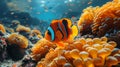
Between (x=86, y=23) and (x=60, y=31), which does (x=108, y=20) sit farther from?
(x=60, y=31)

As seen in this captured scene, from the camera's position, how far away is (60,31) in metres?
2.87

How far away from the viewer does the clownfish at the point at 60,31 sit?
285 centimetres

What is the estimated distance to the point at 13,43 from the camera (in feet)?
26.2

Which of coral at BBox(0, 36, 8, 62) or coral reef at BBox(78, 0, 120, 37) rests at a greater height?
coral reef at BBox(78, 0, 120, 37)

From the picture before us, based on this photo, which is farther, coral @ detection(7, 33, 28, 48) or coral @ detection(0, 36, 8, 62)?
coral @ detection(7, 33, 28, 48)

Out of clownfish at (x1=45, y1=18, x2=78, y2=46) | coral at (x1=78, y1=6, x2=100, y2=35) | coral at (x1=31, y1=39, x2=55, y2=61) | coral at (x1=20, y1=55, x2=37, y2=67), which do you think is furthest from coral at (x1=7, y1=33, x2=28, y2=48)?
clownfish at (x1=45, y1=18, x2=78, y2=46)

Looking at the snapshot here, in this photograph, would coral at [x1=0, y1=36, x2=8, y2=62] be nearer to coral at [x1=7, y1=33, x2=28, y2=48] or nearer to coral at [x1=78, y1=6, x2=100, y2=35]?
coral at [x1=7, y1=33, x2=28, y2=48]

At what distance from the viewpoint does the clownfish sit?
2852 millimetres

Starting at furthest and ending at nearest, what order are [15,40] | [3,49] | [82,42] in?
1. [15,40]
2. [3,49]
3. [82,42]

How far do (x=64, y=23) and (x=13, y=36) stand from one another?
5448 millimetres

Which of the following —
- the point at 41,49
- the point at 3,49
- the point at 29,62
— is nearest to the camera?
the point at 41,49

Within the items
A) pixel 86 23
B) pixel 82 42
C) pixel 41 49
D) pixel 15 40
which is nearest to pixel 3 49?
pixel 15 40

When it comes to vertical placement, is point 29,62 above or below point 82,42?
below

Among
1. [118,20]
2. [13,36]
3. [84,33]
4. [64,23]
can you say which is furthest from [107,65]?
[13,36]
